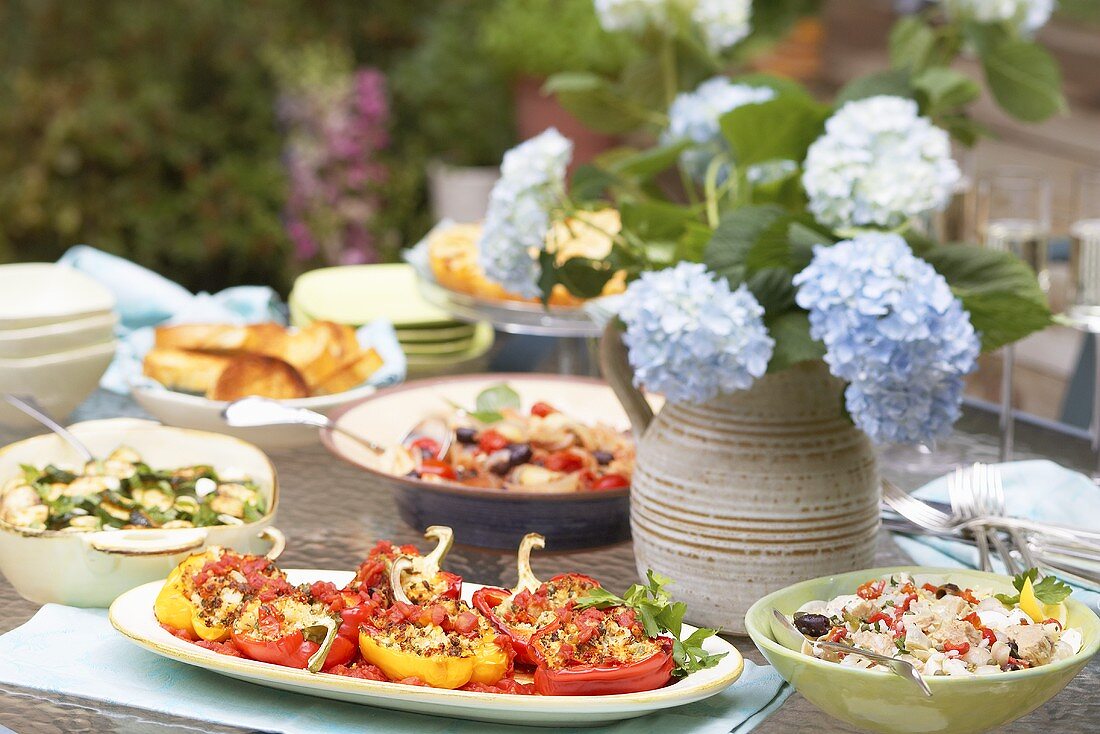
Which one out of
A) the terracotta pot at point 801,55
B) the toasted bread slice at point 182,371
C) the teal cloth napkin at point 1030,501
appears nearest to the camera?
the teal cloth napkin at point 1030,501

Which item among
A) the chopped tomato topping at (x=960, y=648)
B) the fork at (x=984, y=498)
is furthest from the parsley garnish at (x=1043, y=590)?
the fork at (x=984, y=498)

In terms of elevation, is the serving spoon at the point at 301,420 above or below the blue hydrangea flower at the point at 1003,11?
below

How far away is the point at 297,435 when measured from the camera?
164 centimetres

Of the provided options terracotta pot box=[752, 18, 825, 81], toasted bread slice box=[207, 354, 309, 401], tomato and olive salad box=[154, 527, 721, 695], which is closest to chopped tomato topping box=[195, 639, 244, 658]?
tomato and olive salad box=[154, 527, 721, 695]

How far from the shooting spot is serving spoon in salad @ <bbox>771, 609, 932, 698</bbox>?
0.90 metres

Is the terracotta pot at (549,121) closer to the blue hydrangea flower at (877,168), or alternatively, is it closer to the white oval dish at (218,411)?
the white oval dish at (218,411)

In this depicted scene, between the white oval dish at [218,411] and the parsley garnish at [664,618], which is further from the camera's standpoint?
the white oval dish at [218,411]

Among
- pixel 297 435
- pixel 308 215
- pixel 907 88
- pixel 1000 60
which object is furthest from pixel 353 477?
pixel 308 215

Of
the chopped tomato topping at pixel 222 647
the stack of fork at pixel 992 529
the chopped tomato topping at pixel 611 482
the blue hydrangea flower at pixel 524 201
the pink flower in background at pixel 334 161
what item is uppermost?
the blue hydrangea flower at pixel 524 201

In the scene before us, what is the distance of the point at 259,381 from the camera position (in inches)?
66.2

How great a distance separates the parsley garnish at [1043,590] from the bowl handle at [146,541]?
2.14 ft

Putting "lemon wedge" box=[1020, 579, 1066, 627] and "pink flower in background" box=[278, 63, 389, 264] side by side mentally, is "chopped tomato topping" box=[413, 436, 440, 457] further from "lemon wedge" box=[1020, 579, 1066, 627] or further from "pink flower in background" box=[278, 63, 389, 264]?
"pink flower in background" box=[278, 63, 389, 264]

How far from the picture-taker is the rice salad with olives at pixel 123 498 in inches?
49.5

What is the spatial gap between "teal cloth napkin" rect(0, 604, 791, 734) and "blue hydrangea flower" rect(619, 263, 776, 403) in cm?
22
